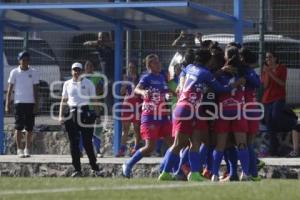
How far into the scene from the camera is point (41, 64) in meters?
26.0

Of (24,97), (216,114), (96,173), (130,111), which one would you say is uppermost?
(24,97)

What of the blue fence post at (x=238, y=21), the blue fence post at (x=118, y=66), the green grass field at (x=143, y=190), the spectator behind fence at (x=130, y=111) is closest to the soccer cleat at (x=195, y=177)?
the green grass field at (x=143, y=190)

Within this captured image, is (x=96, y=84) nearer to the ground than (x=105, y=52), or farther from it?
nearer to the ground

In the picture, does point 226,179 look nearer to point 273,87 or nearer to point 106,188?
point 106,188

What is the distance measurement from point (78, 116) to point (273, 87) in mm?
5277

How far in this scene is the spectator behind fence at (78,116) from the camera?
778 inches

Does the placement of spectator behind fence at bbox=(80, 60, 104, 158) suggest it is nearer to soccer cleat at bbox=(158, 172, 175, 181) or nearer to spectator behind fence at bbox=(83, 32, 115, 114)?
spectator behind fence at bbox=(83, 32, 115, 114)

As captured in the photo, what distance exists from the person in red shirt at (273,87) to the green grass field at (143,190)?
683cm

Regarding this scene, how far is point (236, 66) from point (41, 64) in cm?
926

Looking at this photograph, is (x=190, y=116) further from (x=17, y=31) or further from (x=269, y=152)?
(x=17, y=31)

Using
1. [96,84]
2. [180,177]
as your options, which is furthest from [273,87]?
[180,177]

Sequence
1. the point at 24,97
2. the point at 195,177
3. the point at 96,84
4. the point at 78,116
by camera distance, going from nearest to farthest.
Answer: the point at 195,177 < the point at 78,116 < the point at 24,97 < the point at 96,84

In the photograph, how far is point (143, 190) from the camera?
586 inches

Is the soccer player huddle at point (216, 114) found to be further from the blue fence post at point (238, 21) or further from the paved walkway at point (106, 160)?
the blue fence post at point (238, 21)
